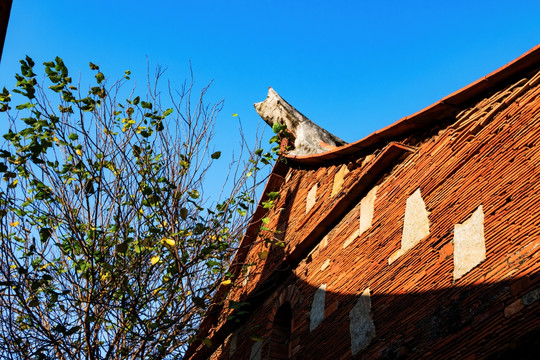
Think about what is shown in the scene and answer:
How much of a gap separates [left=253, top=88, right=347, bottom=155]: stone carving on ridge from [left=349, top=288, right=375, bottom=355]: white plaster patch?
137 inches

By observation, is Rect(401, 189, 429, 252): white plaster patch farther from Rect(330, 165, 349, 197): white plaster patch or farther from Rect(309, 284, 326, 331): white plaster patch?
Rect(330, 165, 349, 197): white plaster patch

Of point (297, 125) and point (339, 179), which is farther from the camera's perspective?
point (297, 125)

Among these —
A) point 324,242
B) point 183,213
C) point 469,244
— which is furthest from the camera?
point 183,213

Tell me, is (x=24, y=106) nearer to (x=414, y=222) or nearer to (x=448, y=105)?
(x=414, y=222)

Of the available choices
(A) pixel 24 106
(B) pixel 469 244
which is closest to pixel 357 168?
(B) pixel 469 244

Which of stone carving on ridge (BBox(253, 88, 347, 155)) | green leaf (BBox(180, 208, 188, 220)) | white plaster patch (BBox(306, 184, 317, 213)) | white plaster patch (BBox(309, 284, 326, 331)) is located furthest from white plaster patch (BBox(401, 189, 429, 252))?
stone carving on ridge (BBox(253, 88, 347, 155))

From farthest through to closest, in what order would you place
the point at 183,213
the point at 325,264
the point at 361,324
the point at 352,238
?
1. the point at 183,213
2. the point at 325,264
3. the point at 352,238
4. the point at 361,324

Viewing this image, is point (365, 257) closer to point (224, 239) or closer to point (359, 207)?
point (359, 207)

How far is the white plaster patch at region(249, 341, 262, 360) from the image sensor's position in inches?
251

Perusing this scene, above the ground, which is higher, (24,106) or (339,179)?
(24,106)

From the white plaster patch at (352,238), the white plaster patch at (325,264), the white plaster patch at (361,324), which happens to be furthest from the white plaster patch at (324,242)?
the white plaster patch at (361,324)

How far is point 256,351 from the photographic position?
6461 mm

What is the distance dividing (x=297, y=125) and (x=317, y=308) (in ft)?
12.7

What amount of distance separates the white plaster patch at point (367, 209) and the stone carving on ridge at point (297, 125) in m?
2.15
